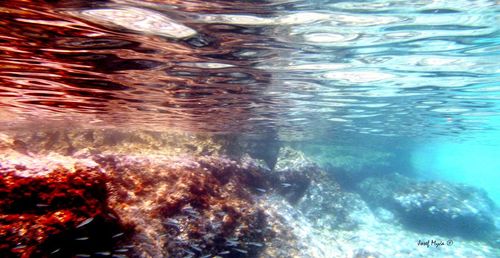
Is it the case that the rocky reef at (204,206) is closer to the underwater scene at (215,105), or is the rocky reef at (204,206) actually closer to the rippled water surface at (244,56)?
the underwater scene at (215,105)

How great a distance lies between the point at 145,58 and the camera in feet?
30.9

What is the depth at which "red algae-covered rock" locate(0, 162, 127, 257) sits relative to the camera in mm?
5355

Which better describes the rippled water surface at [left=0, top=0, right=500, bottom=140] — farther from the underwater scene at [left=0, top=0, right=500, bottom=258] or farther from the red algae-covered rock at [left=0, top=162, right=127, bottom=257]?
the red algae-covered rock at [left=0, top=162, right=127, bottom=257]

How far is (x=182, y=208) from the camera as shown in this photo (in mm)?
10602

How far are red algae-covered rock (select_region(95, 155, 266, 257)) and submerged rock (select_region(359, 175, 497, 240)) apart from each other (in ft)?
60.0

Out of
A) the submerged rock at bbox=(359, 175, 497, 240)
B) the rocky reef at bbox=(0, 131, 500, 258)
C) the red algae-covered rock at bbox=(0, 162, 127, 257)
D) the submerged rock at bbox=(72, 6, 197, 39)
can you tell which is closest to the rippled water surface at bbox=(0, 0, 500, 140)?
the submerged rock at bbox=(72, 6, 197, 39)

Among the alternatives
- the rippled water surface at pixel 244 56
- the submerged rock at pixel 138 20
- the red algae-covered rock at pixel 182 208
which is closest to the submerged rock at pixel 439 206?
the rippled water surface at pixel 244 56

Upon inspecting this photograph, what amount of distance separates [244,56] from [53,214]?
663cm

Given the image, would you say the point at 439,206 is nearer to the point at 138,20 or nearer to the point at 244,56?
the point at 244,56

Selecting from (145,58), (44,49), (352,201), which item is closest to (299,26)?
(145,58)

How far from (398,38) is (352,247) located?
1506 cm

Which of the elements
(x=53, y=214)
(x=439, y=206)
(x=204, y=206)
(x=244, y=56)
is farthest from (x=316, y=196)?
(x=53, y=214)

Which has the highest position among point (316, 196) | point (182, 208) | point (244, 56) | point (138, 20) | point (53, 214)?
point (138, 20)

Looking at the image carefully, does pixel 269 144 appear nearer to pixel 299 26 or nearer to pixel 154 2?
pixel 299 26
